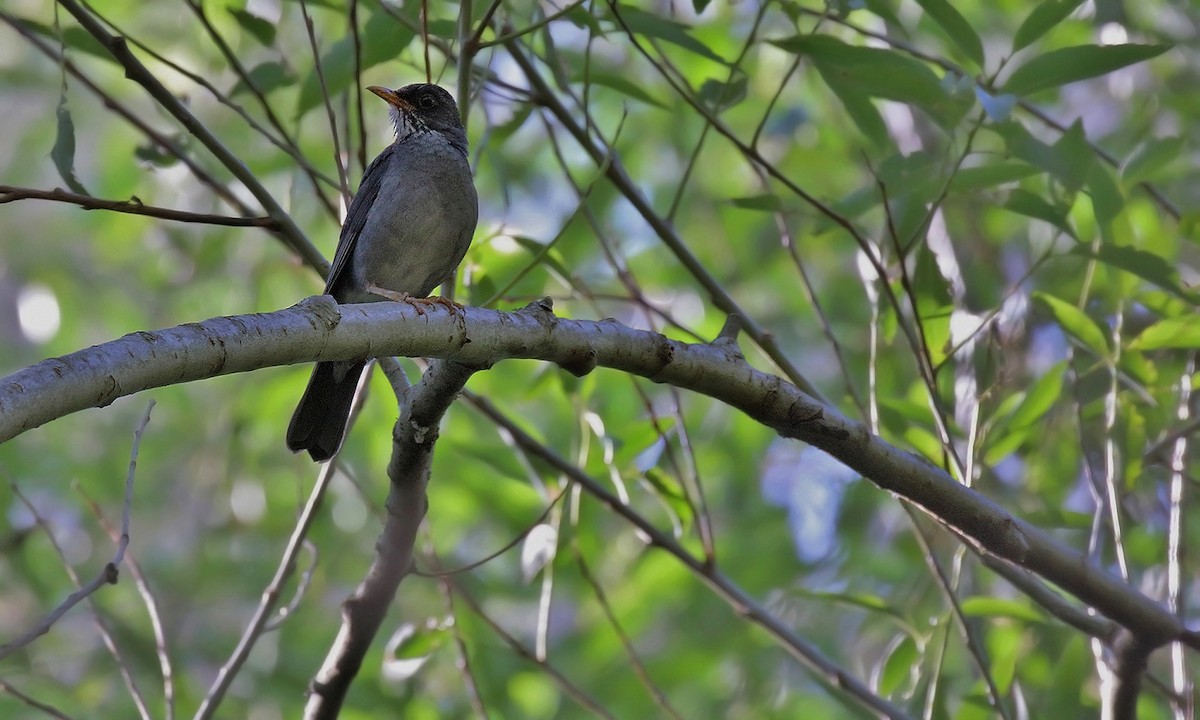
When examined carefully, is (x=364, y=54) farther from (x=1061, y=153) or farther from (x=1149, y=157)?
(x=1149, y=157)

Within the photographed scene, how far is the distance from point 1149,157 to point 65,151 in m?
3.41

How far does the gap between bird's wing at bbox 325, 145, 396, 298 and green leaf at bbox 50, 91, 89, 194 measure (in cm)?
119

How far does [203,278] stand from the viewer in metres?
7.77

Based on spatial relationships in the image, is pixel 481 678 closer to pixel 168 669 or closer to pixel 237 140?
pixel 168 669

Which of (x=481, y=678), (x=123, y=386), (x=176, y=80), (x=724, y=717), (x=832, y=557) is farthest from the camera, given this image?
(x=176, y=80)

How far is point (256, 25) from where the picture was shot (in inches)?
168

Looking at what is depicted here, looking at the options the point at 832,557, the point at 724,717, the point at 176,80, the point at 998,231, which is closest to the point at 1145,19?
the point at 998,231

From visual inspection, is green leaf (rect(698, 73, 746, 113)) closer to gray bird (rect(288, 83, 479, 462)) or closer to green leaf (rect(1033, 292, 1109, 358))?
gray bird (rect(288, 83, 479, 462))

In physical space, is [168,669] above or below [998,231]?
below

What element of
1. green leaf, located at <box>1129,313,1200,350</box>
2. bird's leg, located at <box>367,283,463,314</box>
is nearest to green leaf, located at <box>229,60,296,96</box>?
bird's leg, located at <box>367,283,463,314</box>

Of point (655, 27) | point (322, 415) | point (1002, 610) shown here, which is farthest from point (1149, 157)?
point (322, 415)

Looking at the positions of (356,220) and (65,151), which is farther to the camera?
(356,220)

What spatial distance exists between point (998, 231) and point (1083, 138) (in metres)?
3.98

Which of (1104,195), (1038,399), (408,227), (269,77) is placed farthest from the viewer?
(408,227)
